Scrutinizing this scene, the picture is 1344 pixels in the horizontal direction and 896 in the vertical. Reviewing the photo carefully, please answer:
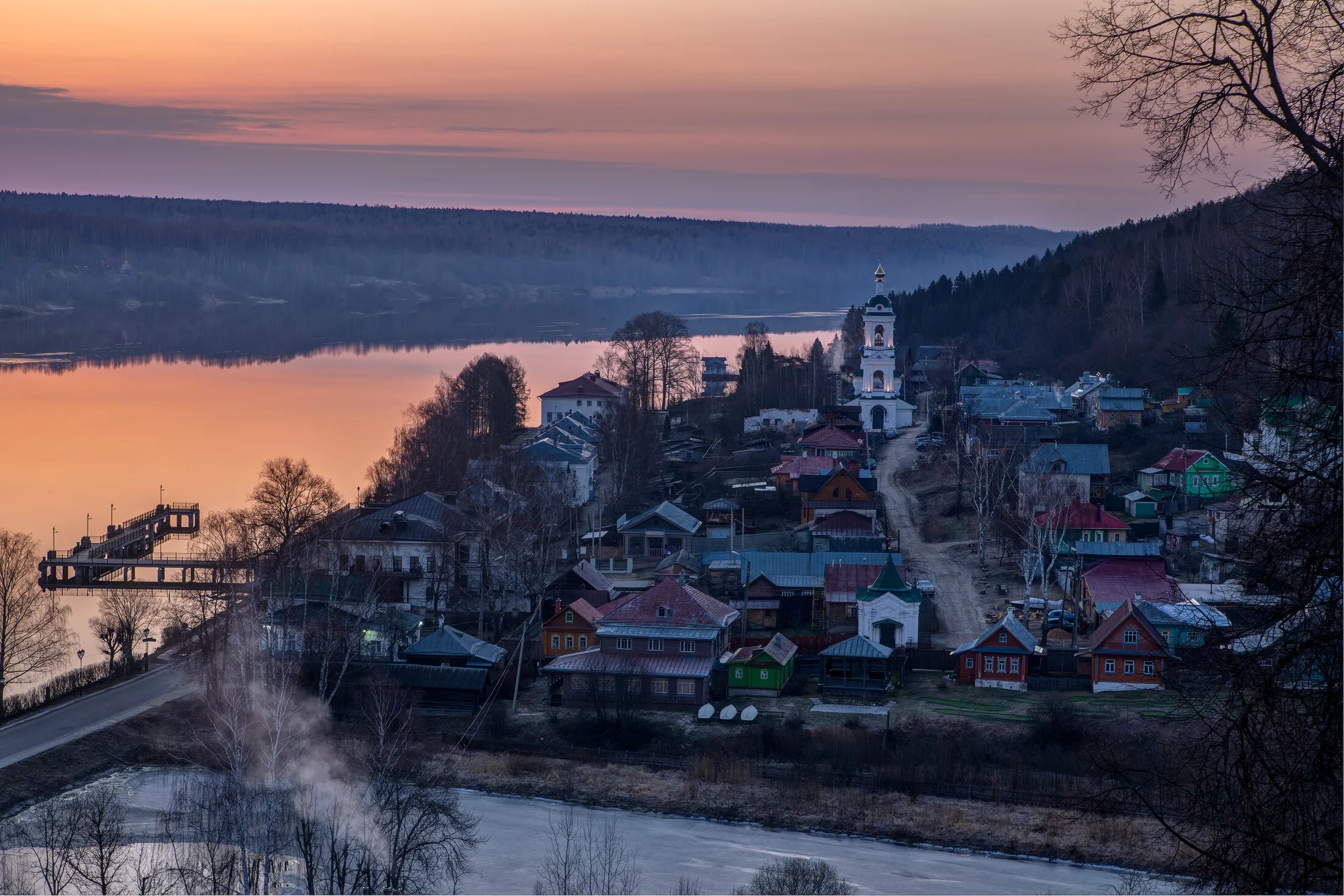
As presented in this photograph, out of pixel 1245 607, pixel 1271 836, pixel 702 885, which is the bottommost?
pixel 702 885

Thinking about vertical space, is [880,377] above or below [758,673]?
above

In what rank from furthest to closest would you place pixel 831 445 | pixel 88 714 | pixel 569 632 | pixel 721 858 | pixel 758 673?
pixel 831 445 < pixel 569 632 < pixel 758 673 < pixel 88 714 < pixel 721 858

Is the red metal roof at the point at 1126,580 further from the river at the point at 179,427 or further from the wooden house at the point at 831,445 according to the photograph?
the river at the point at 179,427

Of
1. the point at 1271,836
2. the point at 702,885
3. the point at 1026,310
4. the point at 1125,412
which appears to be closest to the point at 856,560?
the point at 702,885

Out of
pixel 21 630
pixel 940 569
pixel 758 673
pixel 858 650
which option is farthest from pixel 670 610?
pixel 21 630

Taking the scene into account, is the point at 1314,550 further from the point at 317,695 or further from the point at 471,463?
the point at 471,463

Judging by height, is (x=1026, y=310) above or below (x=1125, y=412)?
above

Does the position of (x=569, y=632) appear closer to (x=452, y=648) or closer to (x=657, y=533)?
(x=452, y=648)

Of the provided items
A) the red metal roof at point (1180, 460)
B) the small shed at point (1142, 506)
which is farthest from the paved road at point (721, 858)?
the red metal roof at point (1180, 460)

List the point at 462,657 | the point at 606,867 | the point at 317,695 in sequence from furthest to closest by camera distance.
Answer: the point at 462,657 → the point at 317,695 → the point at 606,867
